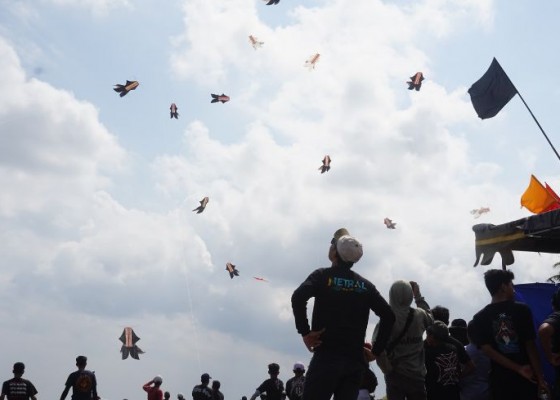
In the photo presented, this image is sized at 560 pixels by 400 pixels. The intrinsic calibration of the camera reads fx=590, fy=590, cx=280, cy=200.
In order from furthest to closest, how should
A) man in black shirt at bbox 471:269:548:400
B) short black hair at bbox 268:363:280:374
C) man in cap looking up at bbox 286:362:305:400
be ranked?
short black hair at bbox 268:363:280:374 < man in cap looking up at bbox 286:362:305:400 < man in black shirt at bbox 471:269:548:400

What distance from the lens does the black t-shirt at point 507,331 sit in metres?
5.03

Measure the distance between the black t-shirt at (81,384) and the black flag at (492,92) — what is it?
34.1 feet

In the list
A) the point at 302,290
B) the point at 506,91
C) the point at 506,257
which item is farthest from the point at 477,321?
the point at 506,91

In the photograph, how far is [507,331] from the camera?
5.09m

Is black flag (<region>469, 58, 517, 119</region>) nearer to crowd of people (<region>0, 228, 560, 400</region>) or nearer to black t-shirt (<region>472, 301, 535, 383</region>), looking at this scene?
crowd of people (<region>0, 228, 560, 400</region>)

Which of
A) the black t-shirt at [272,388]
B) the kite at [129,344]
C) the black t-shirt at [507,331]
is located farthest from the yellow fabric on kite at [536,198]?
the kite at [129,344]

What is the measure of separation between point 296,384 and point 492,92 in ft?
26.5

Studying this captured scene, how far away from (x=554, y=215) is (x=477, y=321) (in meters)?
3.95

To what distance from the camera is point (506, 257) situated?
32.3ft

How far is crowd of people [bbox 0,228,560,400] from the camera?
4613 mm

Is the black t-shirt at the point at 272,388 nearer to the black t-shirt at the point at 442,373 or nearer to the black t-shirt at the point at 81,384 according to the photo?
the black t-shirt at the point at 81,384

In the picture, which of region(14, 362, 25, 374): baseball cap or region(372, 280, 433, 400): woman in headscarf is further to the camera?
region(14, 362, 25, 374): baseball cap

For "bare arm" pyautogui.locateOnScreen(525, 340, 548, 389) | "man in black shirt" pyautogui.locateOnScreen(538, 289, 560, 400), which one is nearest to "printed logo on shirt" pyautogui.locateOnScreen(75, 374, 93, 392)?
"bare arm" pyautogui.locateOnScreen(525, 340, 548, 389)

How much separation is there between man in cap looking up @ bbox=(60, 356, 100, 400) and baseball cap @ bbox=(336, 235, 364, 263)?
8.77 meters
